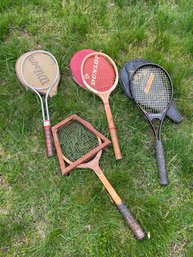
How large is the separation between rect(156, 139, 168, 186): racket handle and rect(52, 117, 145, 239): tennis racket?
42 cm

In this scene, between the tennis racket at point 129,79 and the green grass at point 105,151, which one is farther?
the tennis racket at point 129,79

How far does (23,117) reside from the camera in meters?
3.34

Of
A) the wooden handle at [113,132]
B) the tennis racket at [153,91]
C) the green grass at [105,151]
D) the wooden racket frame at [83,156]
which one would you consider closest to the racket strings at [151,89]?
the tennis racket at [153,91]

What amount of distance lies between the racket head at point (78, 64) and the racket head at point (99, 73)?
0.09 meters

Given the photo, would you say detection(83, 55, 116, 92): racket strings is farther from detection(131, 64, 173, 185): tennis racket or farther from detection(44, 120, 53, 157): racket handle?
detection(44, 120, 53, 157): racket handle

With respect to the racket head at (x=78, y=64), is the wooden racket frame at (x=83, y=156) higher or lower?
lower

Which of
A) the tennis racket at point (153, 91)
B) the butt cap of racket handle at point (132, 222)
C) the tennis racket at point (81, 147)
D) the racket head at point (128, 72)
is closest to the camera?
the butt cap of racket handle at point (132, 222)

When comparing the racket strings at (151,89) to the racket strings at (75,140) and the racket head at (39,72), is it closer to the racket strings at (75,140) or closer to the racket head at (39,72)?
the racket strings at (75,140)

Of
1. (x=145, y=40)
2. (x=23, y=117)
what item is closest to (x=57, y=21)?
(x=145, y=40)

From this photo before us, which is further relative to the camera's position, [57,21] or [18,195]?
[57,21]

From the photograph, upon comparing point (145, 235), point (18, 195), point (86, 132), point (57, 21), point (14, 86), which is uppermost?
point (57, 21)

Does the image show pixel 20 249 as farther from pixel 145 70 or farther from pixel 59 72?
pixel 145 70

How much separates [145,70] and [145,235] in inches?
58.6

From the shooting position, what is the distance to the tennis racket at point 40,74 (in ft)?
11.0
